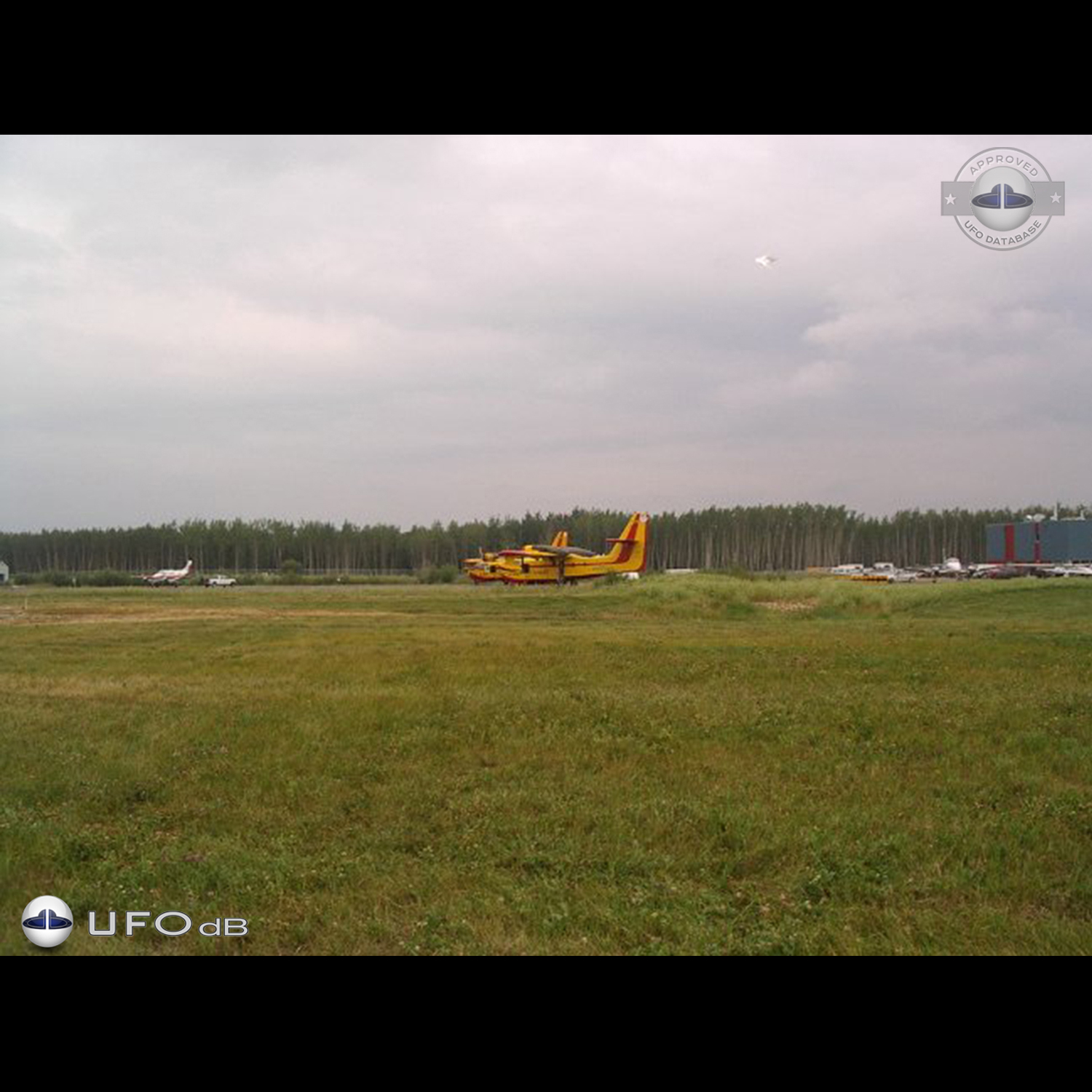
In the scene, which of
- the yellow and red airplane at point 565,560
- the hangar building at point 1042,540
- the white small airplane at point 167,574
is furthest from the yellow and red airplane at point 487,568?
the hangar building at point 1042,540

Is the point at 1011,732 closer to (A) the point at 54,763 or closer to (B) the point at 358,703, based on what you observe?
(B) the point at 358,703

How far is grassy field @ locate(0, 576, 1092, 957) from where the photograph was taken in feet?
11.4

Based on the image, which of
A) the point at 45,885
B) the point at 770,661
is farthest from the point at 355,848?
the point at 770,661

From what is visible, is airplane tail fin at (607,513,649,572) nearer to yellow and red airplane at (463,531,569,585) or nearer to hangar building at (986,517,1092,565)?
yellow and red airplane at (463,531,569,585)

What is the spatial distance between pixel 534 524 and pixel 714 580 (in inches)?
233

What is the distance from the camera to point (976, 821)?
4.43m

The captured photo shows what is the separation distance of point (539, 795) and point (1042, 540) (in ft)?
16.6

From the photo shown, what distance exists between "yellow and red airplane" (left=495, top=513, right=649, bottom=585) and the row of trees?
4.39m

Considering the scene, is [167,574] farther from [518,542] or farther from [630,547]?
[630,547]

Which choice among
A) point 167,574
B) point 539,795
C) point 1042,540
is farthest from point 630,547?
point 539,795

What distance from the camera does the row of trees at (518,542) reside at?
7867mm

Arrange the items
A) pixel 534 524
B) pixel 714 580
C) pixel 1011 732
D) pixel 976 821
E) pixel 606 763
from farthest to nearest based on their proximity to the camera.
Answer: pixel 714 580, pixel 534 524, pixel 1011 732, pixel 606 763, pixel 976 821

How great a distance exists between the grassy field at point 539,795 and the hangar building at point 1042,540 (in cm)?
118

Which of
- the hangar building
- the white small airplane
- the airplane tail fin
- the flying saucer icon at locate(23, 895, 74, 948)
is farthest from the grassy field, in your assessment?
the airplane tail fin
